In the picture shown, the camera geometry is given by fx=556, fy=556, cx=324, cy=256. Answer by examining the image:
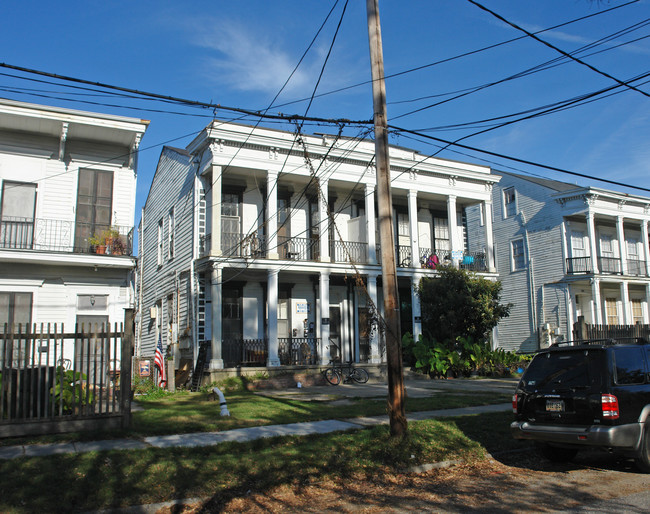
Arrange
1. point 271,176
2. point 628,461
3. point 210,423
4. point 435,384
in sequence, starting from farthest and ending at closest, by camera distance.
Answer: point 271,176 → point 435,384 → point 210,423 → point 628,461

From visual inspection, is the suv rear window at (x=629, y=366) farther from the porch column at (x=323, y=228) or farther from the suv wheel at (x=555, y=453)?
the porch column at (x=323, y=228)

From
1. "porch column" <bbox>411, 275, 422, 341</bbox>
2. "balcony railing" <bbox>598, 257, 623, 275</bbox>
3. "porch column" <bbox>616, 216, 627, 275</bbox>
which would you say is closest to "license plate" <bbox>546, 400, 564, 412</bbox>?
"porch column" <bbox>411, 275, 422, 341</bbox>

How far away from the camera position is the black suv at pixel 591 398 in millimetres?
7207

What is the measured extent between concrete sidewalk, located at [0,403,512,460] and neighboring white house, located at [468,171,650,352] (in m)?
21.7

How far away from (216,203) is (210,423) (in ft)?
37.3

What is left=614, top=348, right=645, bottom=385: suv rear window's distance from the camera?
7.59m

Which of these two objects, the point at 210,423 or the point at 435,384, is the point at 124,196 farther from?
the point at 435,384

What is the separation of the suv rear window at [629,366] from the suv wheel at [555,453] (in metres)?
1.64

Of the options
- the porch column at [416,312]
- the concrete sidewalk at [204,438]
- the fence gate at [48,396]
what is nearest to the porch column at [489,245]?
the porch column at [416,312]

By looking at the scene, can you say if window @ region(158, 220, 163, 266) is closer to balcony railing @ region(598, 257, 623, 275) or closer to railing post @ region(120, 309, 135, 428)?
railing post @ region(120, 309, 135, 428)

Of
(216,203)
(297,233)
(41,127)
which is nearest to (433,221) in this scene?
(297,233)

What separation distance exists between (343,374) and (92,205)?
414 inches

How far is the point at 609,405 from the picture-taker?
7.21 m

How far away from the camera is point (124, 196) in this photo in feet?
59.4
